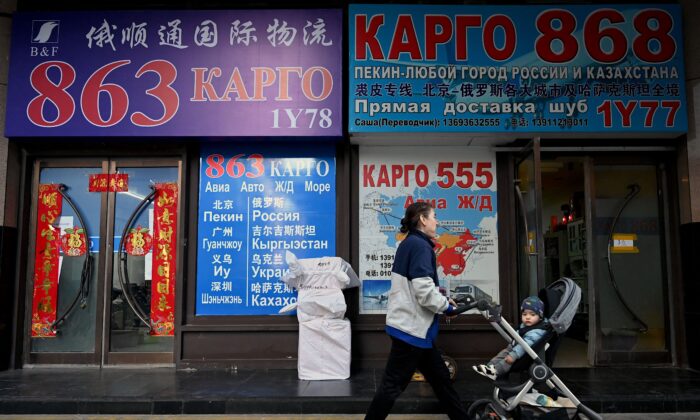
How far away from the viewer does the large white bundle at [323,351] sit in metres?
5.73

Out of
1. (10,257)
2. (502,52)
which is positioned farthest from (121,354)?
(502,52)

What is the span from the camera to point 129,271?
6637 mm

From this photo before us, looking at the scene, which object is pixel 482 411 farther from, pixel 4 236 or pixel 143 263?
pixel 4 236

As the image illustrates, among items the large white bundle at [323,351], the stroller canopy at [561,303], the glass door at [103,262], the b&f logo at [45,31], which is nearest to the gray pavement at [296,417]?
the large white bundle at [323,351]

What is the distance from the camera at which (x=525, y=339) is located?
4109mm

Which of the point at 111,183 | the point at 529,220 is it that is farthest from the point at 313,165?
the point at 529,220

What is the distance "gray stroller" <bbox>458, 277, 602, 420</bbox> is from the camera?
392 cm

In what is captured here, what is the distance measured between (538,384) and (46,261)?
232 inches

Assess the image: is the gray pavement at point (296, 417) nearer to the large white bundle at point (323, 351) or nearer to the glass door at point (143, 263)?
the large white bundle at point (323, 351)

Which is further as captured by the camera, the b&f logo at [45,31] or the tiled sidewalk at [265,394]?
the b&f logo at [45,31]

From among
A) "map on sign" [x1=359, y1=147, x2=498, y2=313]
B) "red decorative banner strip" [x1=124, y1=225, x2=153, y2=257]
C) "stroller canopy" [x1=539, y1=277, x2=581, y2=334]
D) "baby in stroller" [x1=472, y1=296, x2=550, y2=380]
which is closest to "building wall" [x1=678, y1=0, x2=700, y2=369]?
"map on sign" [x1=359, y1=147, x2=498, y2=313]

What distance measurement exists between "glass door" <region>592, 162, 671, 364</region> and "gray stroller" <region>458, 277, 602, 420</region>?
288 centimetres

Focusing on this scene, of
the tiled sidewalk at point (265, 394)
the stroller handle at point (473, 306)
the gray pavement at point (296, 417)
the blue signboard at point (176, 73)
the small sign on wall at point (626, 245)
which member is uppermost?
the blue signboard at point (176, 73)

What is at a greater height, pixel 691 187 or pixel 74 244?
pixel 691 187
